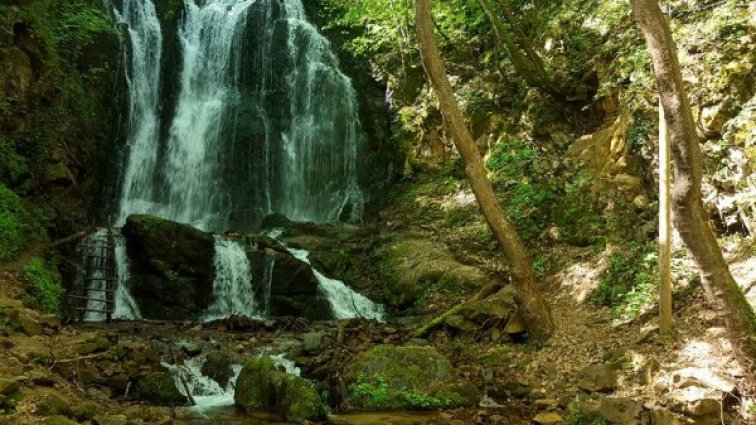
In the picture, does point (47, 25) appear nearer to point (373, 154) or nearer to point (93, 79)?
point (93, 79)

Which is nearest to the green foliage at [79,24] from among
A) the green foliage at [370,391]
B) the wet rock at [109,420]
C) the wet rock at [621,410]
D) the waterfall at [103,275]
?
the waterfall at [103,275]

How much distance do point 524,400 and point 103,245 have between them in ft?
32.0

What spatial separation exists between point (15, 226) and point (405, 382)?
27.5ft

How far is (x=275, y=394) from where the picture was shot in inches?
271

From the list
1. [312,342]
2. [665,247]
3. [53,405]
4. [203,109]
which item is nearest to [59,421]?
[53,405]

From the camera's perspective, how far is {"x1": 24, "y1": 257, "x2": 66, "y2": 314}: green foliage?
9.77m

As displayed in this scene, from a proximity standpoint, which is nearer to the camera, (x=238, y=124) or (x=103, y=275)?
(x=103, y=275)

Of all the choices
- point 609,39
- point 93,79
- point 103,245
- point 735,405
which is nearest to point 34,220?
point 103,245

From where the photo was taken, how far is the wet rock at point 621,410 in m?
5.49

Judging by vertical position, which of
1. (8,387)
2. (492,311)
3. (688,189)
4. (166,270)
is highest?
(688,189)

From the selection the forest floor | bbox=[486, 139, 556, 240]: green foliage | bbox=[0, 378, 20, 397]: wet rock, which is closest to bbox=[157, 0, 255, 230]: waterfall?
the forest floor

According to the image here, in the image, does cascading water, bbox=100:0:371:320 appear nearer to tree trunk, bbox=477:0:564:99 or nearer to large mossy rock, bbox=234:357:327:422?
tree trunk, bbox=477:0:564:99

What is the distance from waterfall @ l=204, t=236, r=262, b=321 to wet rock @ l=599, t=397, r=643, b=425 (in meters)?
8.77

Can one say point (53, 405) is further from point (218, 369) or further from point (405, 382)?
point (405, 382)
